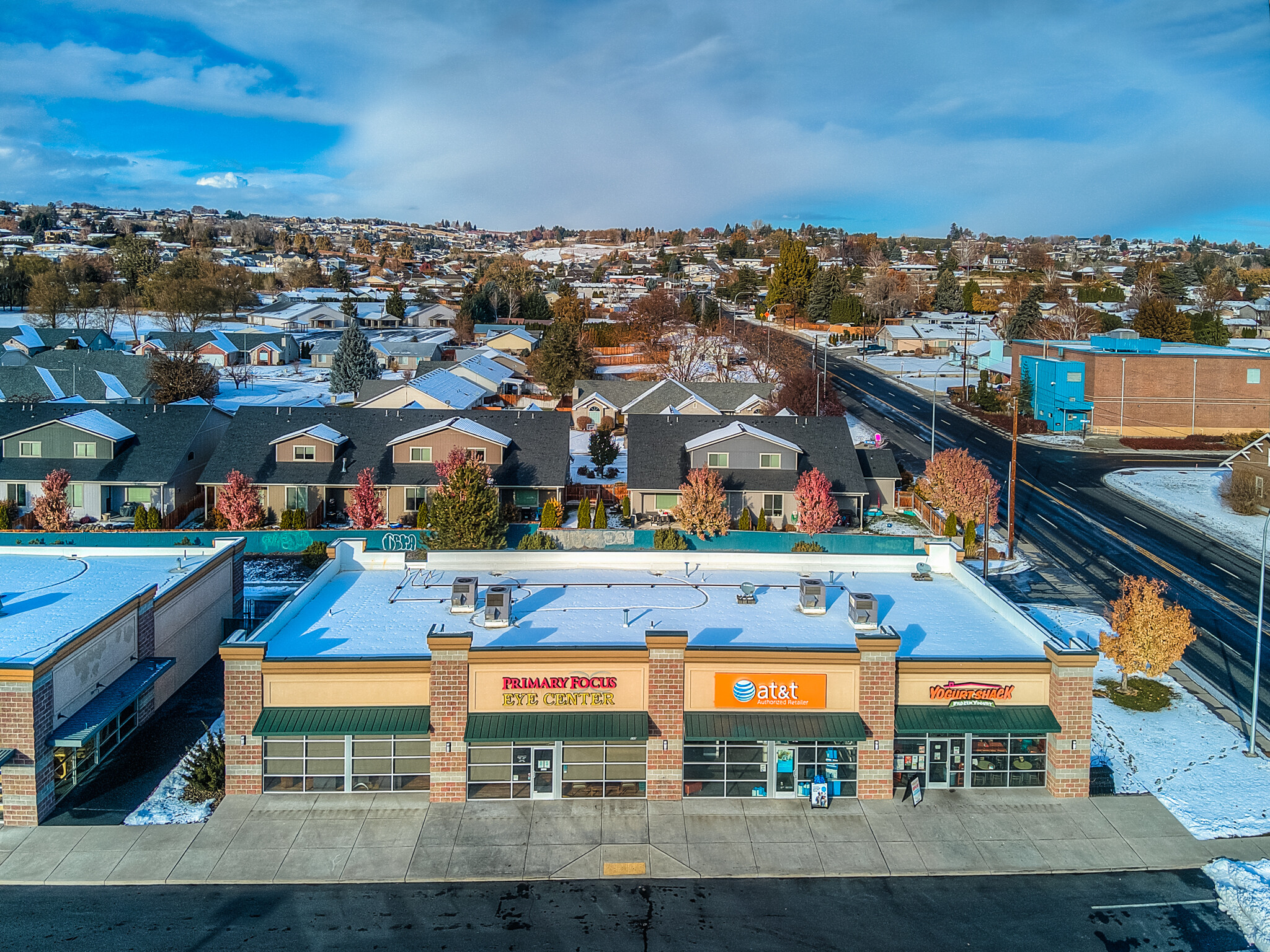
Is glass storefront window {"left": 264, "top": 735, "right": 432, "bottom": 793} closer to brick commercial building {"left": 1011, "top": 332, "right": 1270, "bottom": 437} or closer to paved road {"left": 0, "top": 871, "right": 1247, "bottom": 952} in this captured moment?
paved road {"left": 0, "top": 871, "right": 1247, "bottom": 952}

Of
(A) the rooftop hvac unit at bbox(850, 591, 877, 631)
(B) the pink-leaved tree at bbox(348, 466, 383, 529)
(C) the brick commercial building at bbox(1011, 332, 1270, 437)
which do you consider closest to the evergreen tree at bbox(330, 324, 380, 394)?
(B) the pink-leaved tree at bbox(348, 466, 383, 529)

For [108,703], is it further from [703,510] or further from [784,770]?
[703,510]

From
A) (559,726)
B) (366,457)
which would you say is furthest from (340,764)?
(366,457)

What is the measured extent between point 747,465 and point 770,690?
30.6 metres

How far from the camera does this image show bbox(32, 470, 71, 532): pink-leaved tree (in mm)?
47188

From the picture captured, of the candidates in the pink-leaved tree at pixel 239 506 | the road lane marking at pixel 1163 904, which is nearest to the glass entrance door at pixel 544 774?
the road lane marking at pixel 1163 904

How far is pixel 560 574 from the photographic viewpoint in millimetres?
32938

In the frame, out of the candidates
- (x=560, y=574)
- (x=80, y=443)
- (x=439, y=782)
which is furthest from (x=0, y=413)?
(x=439, y=782)

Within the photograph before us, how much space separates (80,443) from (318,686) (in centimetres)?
3777

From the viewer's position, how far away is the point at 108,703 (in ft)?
86.3

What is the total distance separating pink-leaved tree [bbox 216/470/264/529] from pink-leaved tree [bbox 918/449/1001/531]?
35676 mm

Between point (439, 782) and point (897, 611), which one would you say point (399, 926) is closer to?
point (439, 782)

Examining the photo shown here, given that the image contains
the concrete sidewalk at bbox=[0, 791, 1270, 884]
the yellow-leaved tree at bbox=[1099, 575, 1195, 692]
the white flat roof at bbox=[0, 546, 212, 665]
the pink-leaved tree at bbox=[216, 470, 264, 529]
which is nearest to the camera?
the concrete sidewalk at bbox=[0, 791, 1270, 884]

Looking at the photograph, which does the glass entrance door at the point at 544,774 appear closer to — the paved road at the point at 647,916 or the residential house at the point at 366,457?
the paved road at the point at 647,916
